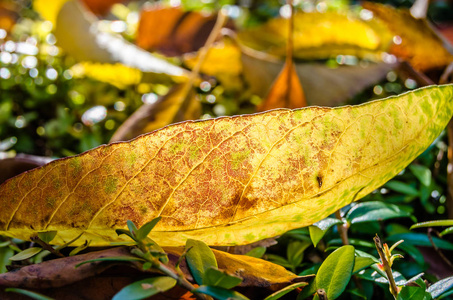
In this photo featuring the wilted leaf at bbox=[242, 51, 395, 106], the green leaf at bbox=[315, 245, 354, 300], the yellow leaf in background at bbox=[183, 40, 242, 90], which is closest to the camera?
the green leaf at bbox=[315, 245, 354, 300]

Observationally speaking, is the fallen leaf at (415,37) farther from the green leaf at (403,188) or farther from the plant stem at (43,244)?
the plant stem at (43,244)

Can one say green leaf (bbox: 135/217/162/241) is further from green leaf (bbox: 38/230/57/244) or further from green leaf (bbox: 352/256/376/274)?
green leaf (bbox: 352/256/376/274)

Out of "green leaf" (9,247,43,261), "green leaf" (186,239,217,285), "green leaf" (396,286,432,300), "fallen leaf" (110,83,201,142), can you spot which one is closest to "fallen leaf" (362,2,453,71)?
"fallen leaf" (110,83,201,142)

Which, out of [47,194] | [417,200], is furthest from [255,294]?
[417,200]

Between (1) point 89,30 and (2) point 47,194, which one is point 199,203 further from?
(1) point 89,30

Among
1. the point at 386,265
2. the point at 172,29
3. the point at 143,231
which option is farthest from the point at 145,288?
the point at 172,29
